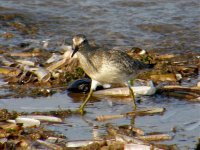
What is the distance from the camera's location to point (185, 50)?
1054 centimetres

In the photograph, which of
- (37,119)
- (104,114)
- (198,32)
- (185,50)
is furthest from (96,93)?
(198,32)

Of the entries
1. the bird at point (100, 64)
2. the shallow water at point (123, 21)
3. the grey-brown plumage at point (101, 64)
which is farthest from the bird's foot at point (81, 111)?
the shallow water at point (123, 21)

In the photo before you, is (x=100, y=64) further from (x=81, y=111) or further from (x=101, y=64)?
(x=81, y=111)

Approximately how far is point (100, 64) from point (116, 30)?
163 inches

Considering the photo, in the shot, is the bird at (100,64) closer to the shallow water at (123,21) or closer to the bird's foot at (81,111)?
the bird's foot at (81,111)

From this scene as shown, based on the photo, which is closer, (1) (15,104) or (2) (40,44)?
(1) (15,104)

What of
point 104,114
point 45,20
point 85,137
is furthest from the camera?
point 45,20

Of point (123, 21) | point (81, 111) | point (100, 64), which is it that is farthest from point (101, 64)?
point (123, 21)

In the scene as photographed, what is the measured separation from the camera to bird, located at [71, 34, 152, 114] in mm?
7510

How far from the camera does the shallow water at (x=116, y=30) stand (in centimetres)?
728

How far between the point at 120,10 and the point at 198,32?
1859mm

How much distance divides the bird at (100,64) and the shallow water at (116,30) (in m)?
0.26

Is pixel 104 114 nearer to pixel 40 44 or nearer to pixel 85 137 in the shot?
pixel 85 137

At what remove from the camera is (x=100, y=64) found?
7566mm
